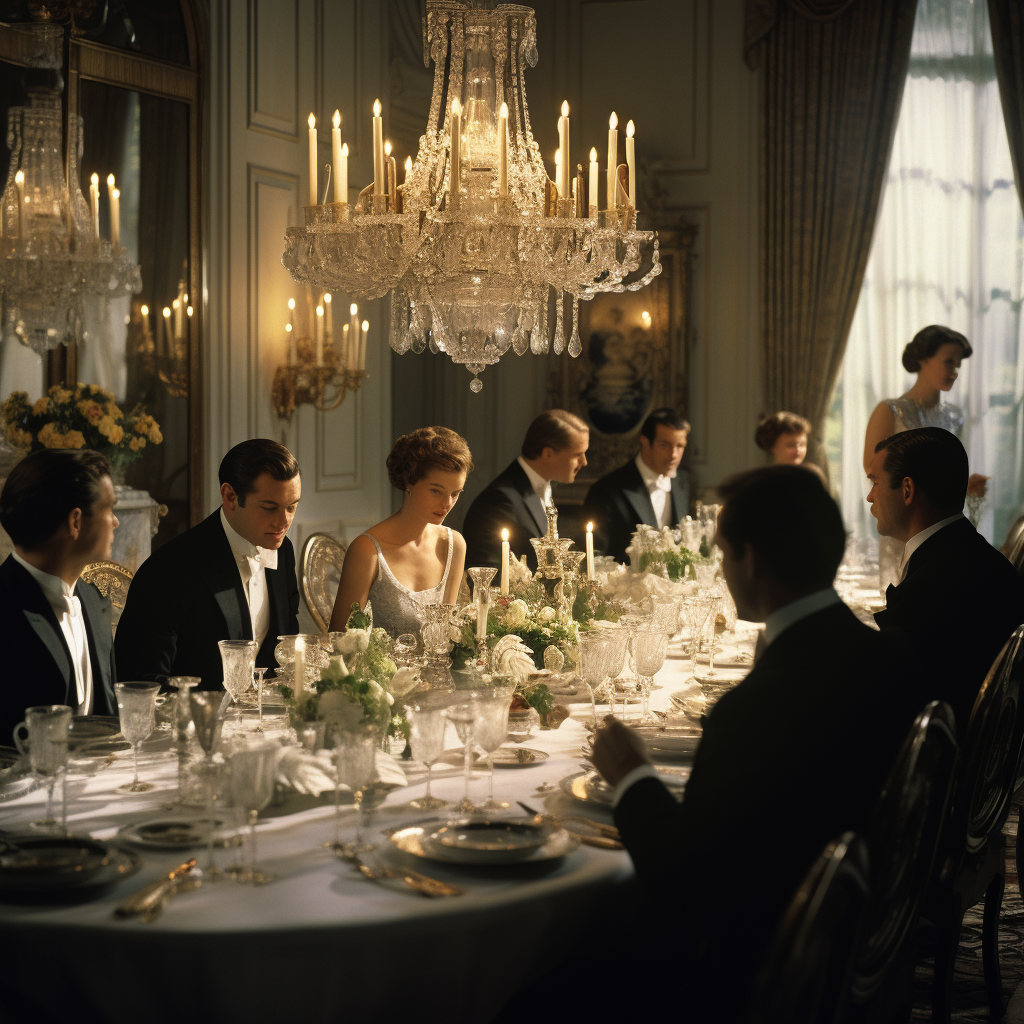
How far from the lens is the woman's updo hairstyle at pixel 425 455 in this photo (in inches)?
158

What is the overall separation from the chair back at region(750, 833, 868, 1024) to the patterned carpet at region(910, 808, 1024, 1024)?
71.3 inches

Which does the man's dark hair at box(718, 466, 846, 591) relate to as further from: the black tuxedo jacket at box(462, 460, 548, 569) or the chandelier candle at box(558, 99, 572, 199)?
the black tuxedo jacket at box(462, 460, 548, 569)

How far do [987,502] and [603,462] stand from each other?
95.5 inches

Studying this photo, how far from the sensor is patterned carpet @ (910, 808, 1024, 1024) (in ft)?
10.3

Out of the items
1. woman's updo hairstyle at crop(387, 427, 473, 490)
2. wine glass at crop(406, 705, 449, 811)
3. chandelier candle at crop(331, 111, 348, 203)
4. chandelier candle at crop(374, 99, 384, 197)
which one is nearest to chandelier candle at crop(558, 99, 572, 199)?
chandelier candle at crop(374, 99, 384, 197)

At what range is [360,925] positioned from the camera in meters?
1.66

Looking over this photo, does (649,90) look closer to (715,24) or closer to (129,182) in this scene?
(715,24)

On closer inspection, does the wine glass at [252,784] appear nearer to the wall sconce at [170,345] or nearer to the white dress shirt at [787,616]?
the white dress shirt at [787,616]

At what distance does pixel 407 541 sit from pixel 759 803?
2.56 m

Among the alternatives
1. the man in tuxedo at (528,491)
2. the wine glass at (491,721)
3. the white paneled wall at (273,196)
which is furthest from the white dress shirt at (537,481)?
the wine glass at (491,721)

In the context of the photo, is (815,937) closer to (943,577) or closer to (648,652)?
(648,652)

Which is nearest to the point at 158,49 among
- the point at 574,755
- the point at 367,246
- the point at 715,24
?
the point at 367,246

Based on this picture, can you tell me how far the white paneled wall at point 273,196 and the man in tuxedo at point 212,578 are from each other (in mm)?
3256

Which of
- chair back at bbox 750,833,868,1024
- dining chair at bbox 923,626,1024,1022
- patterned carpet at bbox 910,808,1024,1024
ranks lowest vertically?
patterned carpet at bbox 910,808,1024,1024
